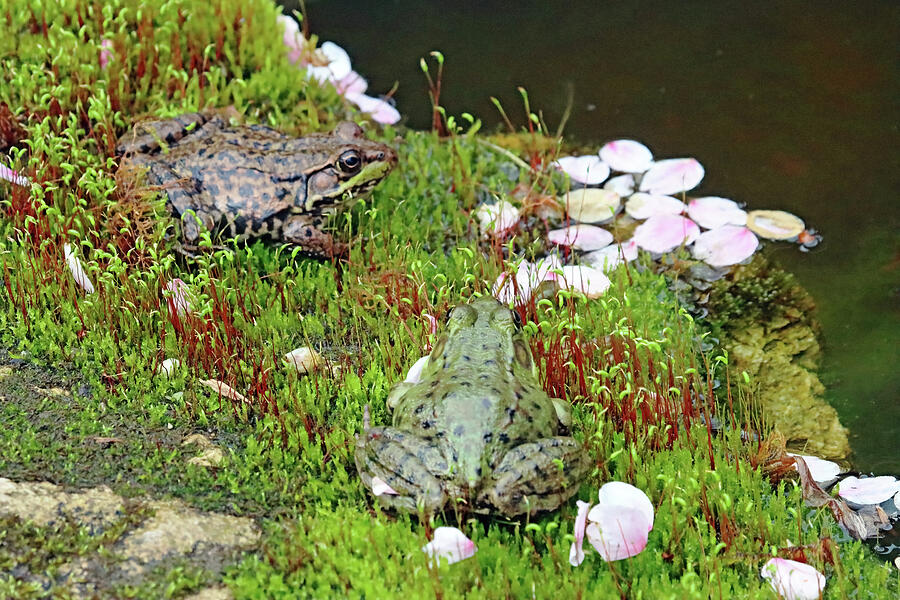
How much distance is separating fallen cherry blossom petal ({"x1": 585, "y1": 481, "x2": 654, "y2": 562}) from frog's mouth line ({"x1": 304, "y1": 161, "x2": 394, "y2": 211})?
264cm

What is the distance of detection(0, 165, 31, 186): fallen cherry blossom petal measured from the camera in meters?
5.47

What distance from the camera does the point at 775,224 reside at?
629 centimetres

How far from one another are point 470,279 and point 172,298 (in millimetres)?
1568

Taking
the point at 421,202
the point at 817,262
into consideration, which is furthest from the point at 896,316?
the point at 421,202

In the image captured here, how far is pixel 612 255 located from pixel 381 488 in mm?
2771

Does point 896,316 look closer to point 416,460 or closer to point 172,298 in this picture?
point 416,460

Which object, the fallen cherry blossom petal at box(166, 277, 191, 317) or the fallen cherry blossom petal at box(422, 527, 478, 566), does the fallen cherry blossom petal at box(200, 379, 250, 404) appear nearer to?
the fallen cherry blossom petal at box(166, 277, 191, 317)

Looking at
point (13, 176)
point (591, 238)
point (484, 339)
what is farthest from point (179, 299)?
point (591, 238)

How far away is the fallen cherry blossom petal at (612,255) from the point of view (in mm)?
5965

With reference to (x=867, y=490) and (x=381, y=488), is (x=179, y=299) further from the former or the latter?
(x=867, y=490)

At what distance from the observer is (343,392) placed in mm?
4625

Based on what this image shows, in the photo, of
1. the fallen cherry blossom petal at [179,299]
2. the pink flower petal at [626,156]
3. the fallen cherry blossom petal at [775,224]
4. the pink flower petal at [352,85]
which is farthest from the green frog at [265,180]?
the fallen cherry blossom petal at [775,224]

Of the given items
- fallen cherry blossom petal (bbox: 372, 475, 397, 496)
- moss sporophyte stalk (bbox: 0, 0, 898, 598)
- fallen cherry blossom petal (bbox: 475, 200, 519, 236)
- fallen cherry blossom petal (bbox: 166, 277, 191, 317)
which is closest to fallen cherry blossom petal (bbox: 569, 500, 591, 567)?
moss sporophyte stalk (bbox: 0, 0, 898, 598)

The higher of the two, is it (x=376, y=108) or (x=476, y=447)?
(x=376, y=108)
